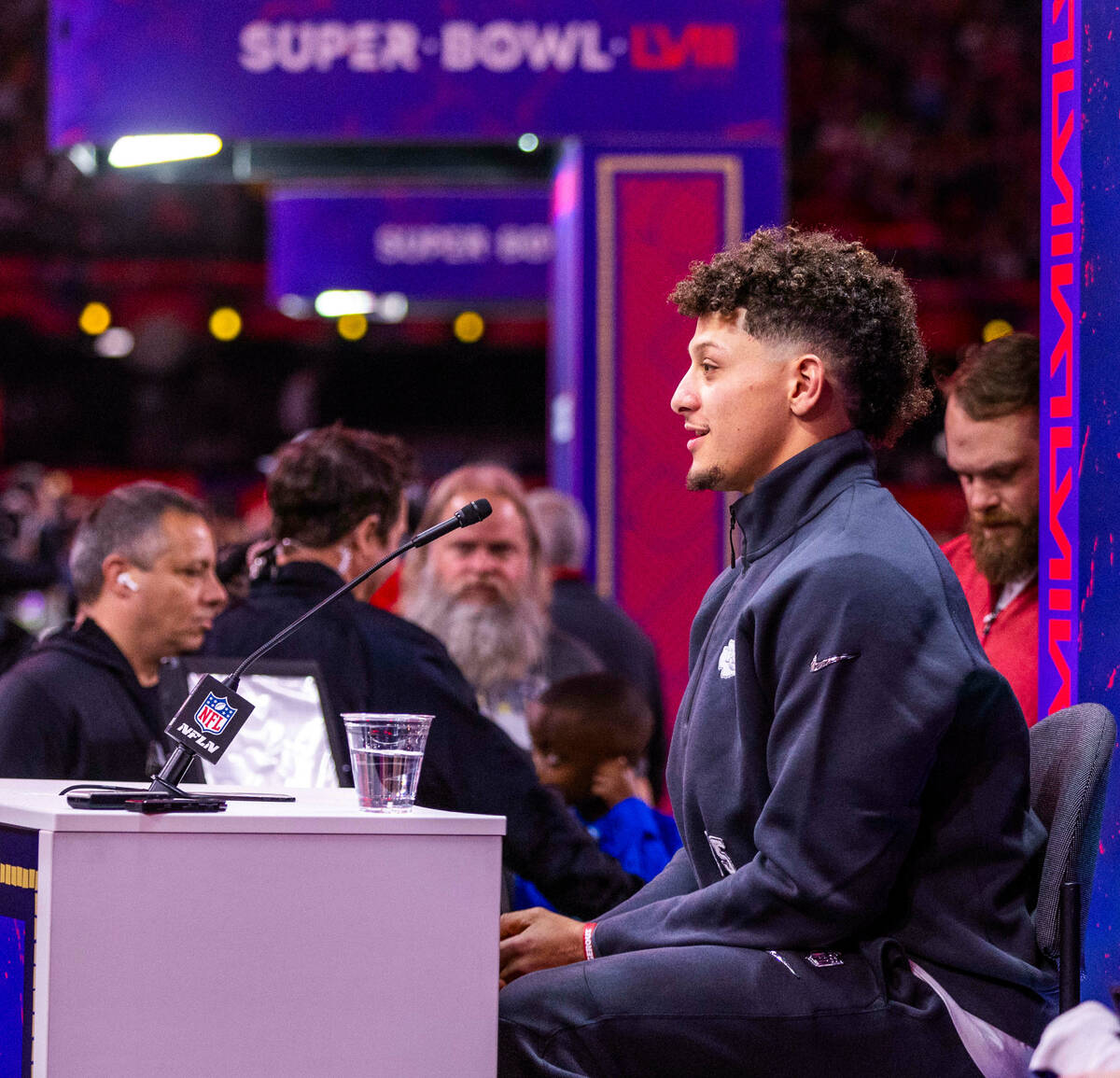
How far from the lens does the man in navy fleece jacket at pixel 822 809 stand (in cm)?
206

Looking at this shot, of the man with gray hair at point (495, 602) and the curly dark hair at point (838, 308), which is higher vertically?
the curly dark hair at point (838, 308)

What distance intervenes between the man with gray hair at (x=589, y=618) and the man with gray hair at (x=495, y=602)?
0.14 meters

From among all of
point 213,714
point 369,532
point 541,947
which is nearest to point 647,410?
point 369,532

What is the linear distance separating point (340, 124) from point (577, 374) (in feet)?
4.20

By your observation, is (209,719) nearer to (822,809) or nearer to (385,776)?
(385,776)

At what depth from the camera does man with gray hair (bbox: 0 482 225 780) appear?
3480 millimetres

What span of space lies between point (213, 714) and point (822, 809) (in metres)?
0.81

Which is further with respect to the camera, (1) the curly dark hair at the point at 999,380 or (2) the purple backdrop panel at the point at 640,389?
(2) the purple backdrop panel at the point at 640,389

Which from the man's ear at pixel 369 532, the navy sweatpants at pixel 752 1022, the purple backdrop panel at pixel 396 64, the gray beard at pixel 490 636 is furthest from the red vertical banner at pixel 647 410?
the navy sweatpants at pixel 752 1022

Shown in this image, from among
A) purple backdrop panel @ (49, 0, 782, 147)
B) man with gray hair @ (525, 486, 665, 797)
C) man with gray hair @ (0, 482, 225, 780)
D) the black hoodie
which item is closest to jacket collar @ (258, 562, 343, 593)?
man with gray hair @ (0, 482, 225, 780)

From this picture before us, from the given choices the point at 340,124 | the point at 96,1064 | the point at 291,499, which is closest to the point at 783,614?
the point at 96,1064

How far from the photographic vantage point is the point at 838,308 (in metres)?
2.31

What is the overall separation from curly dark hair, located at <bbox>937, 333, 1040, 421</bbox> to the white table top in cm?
167

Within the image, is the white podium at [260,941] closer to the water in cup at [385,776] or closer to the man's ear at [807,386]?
the water in cup at [385,776]
